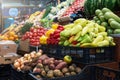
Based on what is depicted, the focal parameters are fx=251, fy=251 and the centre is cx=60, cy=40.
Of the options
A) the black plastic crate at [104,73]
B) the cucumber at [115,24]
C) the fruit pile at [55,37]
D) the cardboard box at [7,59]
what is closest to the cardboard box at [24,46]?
the cardboard box at [7,59]

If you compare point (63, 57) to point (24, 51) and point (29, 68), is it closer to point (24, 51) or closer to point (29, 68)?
point (29, 68)

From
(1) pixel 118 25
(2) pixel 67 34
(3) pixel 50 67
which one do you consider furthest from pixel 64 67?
(1) pixel 118 25

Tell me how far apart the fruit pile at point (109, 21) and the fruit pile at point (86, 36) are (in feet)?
0.34

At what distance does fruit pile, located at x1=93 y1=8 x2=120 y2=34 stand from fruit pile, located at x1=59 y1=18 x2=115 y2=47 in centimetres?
10

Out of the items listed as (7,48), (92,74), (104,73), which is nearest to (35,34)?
(7,48)

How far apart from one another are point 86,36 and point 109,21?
1.33 ft

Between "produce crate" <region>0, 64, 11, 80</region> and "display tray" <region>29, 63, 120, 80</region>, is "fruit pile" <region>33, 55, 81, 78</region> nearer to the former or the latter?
"display tray" <region>29, 63, 120, 80</region>

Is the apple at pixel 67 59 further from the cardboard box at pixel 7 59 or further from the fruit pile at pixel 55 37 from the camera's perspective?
the cardboard box at pixel 7 59

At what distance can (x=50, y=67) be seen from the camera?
2723mm

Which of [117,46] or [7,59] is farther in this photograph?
[7,59]

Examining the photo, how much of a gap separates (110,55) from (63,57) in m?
0.57

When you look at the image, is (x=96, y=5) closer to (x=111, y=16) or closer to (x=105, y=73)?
(x=111, y=16)

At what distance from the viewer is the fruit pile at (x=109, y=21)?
283 cm

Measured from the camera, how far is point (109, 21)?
9.64 ft
